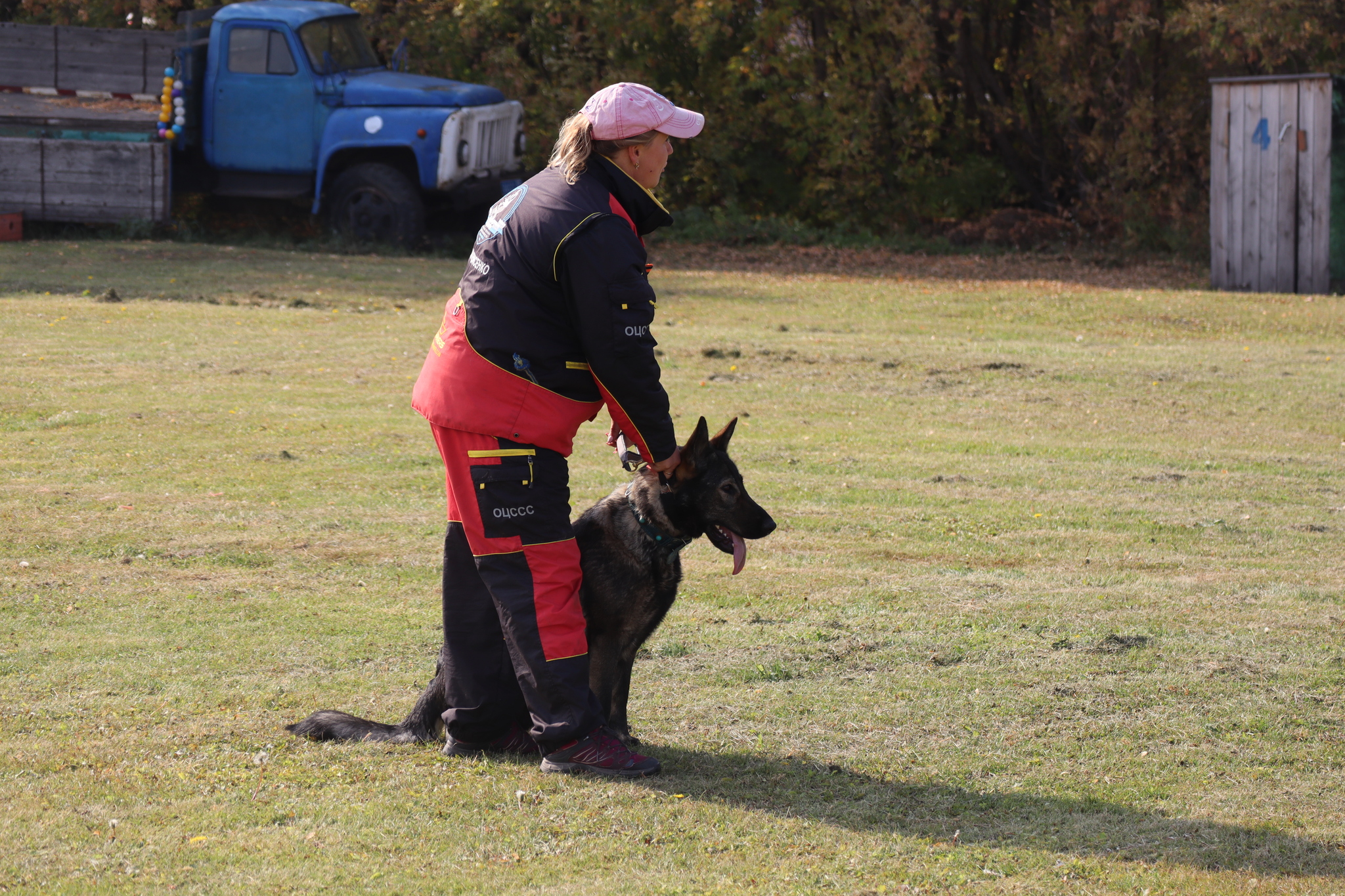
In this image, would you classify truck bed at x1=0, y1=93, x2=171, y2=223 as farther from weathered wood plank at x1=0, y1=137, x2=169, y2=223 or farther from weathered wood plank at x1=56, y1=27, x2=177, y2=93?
weathered wood plank at x1=56, y1=27, x2=177, y2=93

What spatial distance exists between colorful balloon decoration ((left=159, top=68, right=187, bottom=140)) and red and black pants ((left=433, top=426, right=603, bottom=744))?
56.4ft

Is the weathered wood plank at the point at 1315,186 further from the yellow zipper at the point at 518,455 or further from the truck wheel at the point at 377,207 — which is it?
the yellow zipper at the point at 518,455

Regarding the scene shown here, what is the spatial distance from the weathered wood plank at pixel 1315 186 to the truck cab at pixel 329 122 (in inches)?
425

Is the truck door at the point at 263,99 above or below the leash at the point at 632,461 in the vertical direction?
above

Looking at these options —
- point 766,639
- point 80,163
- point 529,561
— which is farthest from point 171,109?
point 529,561

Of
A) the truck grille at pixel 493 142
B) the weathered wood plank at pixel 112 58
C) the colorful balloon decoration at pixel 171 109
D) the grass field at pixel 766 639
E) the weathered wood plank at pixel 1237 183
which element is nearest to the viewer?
the grass field at pixel 766 639

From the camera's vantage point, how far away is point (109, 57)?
20.6 metres

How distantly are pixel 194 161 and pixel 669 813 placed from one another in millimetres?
18930

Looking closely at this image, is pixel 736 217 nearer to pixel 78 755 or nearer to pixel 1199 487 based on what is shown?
pixel 1199 487

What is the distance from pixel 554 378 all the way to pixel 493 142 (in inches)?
677

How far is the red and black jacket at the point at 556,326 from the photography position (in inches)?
160

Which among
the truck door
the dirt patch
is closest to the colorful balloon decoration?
the truck door

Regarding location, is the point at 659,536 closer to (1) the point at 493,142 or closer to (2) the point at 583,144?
(2) the point at 583,144

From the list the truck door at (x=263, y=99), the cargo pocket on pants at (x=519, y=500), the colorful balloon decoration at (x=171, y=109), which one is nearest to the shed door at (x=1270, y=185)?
the truck door at (x=263, y=99)
